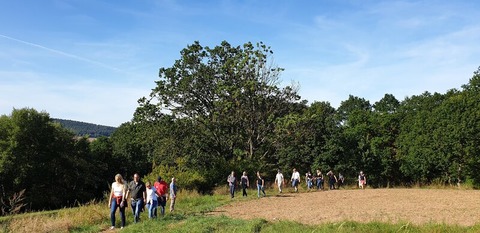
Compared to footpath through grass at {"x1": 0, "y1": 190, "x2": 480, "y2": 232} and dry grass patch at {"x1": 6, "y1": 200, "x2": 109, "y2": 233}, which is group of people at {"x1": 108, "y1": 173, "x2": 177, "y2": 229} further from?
dry grass patch at {"x1": 6, "y1": 200, "x2": 109, "y2": 233}

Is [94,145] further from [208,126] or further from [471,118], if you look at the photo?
[471,118]

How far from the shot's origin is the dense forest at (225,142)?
31312mm

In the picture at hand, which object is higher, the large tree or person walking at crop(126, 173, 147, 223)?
the large tree

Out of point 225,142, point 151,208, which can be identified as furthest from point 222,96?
point 151,208

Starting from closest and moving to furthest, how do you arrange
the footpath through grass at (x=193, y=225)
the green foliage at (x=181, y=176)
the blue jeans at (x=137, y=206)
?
the footpath through grass at (x=193, y=225)
the blue jeans at (x=137, y=206)
the green foliage at (x=181, y=176)

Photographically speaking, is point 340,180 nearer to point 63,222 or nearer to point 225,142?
point 225,142

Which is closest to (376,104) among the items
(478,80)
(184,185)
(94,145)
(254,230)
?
(478,80)

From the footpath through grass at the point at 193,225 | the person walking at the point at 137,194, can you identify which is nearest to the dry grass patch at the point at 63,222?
the footpath through grass at the point at 193,225

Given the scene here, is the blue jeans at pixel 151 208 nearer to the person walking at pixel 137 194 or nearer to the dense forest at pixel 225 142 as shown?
the person walking at pixel 137 194

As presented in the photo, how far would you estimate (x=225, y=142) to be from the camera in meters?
33.5

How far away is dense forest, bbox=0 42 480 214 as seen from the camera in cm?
3131

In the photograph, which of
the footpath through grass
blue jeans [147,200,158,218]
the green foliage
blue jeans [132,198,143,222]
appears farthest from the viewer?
the green foliage

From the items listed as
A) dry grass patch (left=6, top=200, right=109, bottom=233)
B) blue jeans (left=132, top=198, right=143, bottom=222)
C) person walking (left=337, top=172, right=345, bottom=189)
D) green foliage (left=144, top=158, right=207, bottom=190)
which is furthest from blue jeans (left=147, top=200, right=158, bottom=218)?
person walking (left=337, top=172, right=345, bottom=189)

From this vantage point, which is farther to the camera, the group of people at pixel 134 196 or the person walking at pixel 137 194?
the person walking at pixel 137 194
